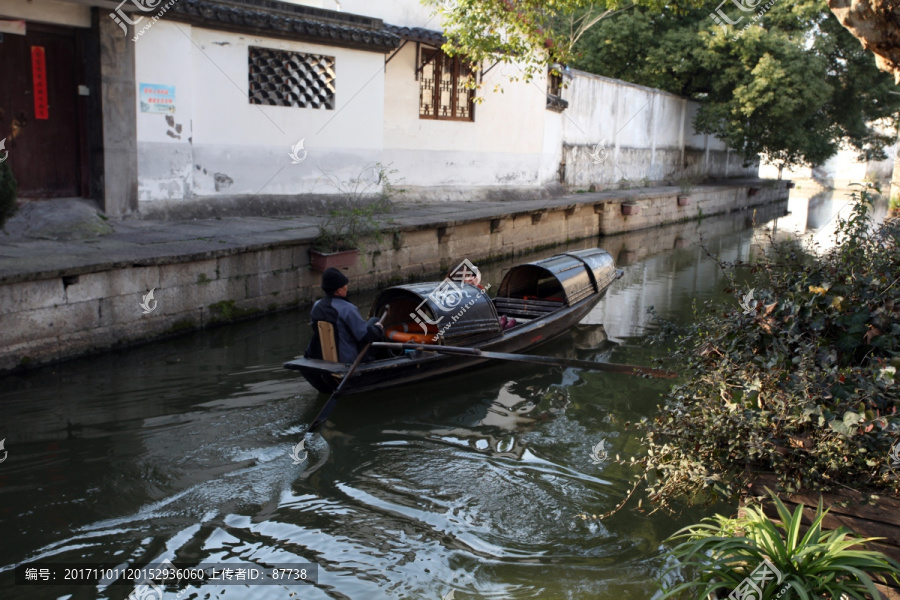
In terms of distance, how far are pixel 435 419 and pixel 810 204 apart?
98.9 ft

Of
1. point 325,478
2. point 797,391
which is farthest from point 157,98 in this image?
point 797,391

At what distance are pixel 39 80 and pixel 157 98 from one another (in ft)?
4.59

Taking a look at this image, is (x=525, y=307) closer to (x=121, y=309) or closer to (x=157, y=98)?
(x=121, y=309)

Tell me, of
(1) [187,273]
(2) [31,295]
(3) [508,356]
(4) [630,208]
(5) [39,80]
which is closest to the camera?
(3) [508,356]

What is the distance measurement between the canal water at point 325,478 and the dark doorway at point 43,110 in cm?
325

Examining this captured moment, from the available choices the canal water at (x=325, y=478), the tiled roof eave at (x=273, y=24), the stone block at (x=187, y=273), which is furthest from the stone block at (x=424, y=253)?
the stone block at (x=187, y=273)

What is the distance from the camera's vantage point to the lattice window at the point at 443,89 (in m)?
15.0

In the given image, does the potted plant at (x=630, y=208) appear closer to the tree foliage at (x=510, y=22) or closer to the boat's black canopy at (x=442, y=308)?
the tree foliage at (x=510, y=22)

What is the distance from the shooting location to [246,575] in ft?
14.0

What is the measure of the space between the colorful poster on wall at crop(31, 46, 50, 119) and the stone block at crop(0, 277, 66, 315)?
3530mm

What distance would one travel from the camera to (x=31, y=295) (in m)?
7.15

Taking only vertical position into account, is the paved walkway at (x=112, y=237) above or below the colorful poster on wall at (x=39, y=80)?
below

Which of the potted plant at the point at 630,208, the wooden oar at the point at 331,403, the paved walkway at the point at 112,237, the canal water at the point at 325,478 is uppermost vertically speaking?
the potted plant at the point at 630,208

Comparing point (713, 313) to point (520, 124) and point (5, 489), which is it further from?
point (520, 124)
